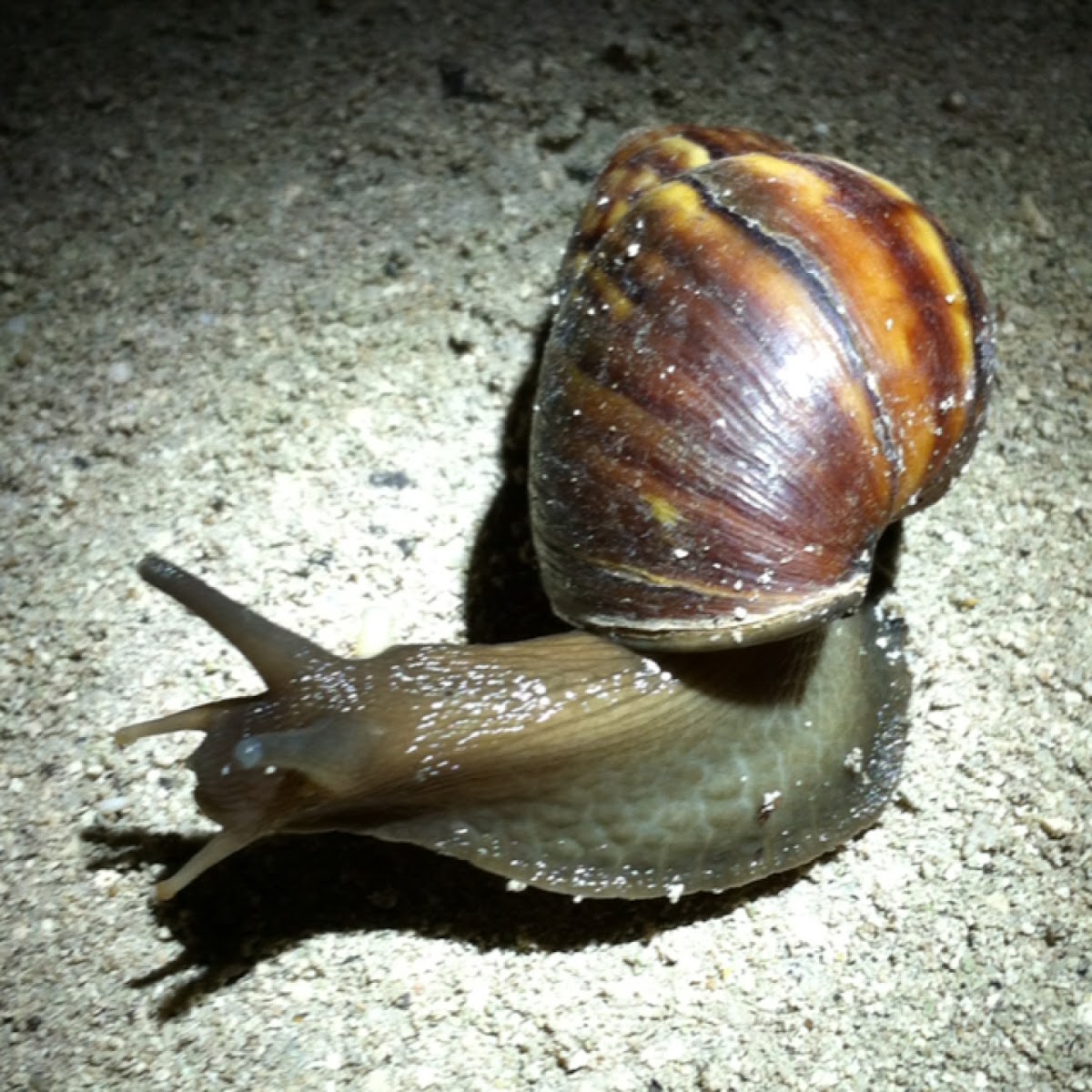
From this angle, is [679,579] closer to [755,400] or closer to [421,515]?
[755,400]

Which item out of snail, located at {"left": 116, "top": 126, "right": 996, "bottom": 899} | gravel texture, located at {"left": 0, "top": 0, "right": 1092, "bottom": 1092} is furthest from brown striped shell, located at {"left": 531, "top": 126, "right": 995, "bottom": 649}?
gravel texture, located at {"left": 0, "top": 0, "right": 1092, "bottom": 1092}

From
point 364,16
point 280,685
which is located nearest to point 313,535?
point 280,685

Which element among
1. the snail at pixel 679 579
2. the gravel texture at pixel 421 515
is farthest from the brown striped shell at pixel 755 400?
the gravel texture at pixel 421 515

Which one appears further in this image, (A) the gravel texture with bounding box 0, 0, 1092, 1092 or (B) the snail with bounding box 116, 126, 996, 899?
(A) the gravel texture with bounding box 0, 0, 1092, 1092

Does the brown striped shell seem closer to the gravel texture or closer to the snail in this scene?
the snail

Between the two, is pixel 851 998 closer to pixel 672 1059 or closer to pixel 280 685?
pixel 672 1059

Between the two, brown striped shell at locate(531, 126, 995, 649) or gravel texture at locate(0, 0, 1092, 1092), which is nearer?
brown striped shell at locate(531, 126, 995, 649)

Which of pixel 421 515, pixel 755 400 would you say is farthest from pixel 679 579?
pixel 421 515
